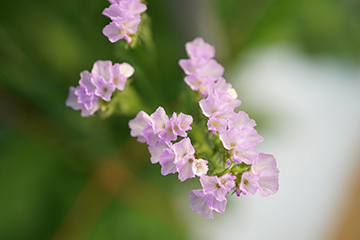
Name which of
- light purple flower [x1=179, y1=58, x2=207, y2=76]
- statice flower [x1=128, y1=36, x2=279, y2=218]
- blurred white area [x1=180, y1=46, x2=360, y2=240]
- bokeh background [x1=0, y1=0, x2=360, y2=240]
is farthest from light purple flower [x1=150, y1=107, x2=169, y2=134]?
blurred white area [x1=180, y1=46, x2=360, y2=240]

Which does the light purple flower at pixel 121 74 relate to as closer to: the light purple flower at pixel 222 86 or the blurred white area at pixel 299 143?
the light purple flower at pixel 222 86

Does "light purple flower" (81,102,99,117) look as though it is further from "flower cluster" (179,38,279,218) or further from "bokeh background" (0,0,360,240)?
"bokeh background" (0,0,360,240)

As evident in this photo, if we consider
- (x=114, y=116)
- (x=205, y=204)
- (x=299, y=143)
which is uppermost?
(x=299, y=143)

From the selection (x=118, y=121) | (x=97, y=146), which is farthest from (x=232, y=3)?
(x=97, y=146)

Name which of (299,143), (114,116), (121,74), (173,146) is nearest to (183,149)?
(173,146)

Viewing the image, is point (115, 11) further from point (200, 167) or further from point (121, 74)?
point (200, 167)

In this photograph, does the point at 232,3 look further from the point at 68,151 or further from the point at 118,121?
the point at 68,151

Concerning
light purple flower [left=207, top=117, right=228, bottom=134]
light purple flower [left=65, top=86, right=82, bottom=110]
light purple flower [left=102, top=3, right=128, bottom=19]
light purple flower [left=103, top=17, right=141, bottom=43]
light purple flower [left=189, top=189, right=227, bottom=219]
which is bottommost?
light purple flower [left=189, top=189, right=227, bottom=219]
